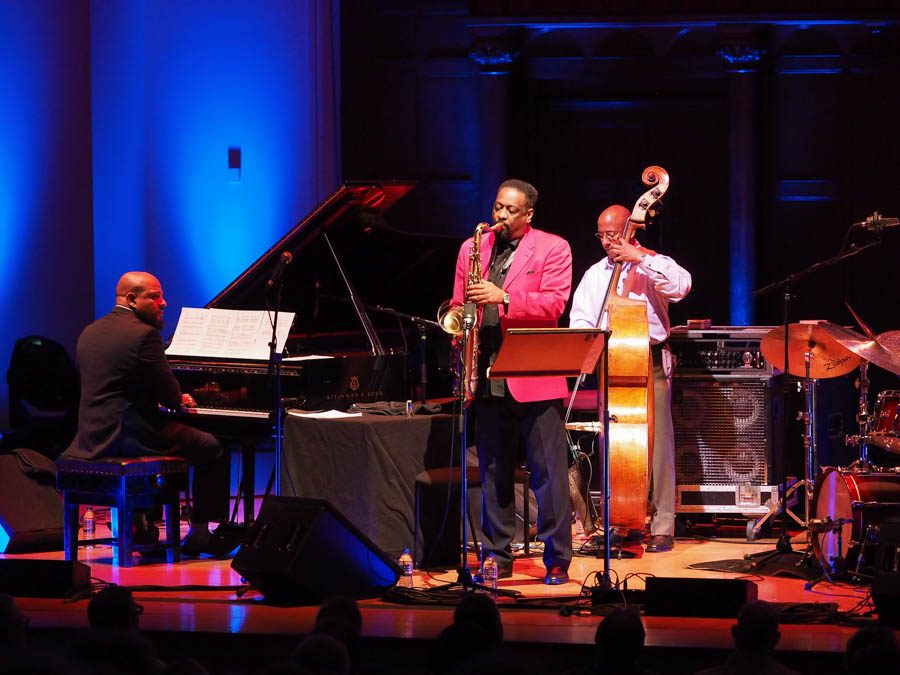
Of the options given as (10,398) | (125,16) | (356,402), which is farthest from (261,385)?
(125,16)

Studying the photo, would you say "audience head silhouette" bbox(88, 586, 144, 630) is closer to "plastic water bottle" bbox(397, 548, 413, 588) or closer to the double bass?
"plastic water bottle" bbox(397, 548, 413, 588)

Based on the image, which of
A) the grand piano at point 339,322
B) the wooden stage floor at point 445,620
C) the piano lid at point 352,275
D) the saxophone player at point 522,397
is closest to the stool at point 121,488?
the wooden stage floor at point 445,620

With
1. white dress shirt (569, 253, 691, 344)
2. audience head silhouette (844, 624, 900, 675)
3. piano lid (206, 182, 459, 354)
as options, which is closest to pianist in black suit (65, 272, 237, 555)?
piano lid (206, 182, 459, 354)

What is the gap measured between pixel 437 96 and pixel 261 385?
3969 millimetres

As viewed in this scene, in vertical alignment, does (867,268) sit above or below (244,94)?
below

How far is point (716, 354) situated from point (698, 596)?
99.8 inches

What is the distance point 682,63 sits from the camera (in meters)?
9.03

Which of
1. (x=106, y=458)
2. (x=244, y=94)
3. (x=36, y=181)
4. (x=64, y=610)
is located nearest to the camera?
(x=64, y=610)

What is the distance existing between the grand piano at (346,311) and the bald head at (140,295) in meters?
0.38

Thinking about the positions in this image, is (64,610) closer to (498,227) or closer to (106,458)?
(106,458)

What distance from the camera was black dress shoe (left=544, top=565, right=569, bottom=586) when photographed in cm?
502

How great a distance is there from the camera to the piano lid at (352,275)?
6.18 meters

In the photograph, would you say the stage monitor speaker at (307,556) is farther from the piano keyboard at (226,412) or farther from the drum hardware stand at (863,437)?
the drum hardware stand at (863,437)

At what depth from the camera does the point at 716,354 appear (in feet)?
21.5
